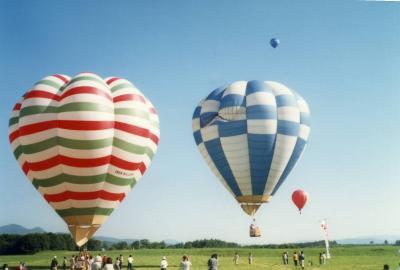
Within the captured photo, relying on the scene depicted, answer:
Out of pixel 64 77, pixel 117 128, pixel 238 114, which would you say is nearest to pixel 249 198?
pixel 238 114

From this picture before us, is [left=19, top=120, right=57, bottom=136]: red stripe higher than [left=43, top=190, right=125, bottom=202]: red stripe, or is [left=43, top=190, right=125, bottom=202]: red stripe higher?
[left=19, top=120, right=57, bottom=136]: red stripe

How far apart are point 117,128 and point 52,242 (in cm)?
8865

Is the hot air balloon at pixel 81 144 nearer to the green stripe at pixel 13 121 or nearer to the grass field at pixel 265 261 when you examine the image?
the green stripe at pixel 13 121

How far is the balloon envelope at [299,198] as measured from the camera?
1444 inches

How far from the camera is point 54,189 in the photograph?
20922 mm

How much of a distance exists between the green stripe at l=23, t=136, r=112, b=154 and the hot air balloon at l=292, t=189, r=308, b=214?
66.3ft

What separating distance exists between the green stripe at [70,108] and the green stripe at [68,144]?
1.36 metres

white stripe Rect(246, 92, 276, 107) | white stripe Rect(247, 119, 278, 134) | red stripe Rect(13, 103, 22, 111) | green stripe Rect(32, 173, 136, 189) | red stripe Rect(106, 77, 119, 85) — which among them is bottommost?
green stripe Rect(32, 173, 136, 189)

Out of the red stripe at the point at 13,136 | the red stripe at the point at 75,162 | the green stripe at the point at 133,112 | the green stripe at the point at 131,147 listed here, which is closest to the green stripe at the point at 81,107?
the green stripe at the point at 133,112

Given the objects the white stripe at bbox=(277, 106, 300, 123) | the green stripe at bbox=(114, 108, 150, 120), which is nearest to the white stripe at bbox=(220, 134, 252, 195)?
the white stripe at bbox=(277, 106, 300, 123)

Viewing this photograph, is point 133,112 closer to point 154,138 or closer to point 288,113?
point 154,138

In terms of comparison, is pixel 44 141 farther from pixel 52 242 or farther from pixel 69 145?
pixel 52 242

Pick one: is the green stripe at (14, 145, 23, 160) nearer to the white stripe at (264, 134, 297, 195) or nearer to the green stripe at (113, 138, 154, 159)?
the green stripe at (113, 138, 154, 159)

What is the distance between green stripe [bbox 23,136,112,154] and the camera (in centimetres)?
2027
